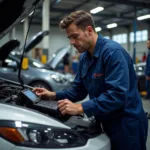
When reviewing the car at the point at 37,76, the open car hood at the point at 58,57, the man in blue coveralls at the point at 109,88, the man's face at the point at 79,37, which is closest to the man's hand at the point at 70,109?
the man in blue coveralls at the point at 109,88

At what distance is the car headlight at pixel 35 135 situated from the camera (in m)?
1.38

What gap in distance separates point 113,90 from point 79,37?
440 mm

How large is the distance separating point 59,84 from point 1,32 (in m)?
4.33

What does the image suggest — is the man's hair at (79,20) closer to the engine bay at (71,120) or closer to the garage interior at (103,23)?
the engine bay at (71,120)

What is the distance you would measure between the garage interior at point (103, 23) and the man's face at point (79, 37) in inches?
265

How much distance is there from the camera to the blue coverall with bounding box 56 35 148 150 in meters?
1.62

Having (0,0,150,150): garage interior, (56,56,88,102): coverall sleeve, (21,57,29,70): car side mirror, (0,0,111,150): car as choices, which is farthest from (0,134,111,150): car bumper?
(0,0,150,150): garage interior

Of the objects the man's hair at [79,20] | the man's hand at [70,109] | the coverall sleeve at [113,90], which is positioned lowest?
the man's hand at [70,109]

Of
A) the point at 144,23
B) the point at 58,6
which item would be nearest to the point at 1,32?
the point at 58,6

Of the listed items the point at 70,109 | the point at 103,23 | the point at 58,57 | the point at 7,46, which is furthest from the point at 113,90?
the point at 103,23

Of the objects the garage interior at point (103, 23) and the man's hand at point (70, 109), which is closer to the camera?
the man's hand at point (70, 109)

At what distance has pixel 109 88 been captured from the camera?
166cm

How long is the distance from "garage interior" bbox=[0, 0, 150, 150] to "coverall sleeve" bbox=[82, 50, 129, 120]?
22.3 ft

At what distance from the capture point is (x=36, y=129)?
4.67ft
